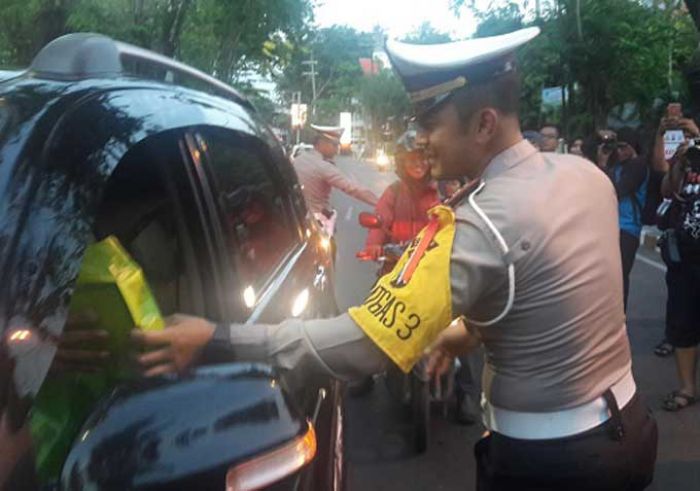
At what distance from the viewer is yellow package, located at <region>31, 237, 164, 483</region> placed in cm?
154

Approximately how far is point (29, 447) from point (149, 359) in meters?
0.32

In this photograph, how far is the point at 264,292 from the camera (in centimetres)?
251

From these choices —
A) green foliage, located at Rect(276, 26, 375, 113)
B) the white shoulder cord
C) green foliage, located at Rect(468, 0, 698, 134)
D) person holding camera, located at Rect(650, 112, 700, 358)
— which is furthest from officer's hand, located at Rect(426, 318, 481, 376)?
green foliage, located at Rect(276, 26, 375, 113)

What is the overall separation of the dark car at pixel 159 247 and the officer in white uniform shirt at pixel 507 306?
18 centimetres

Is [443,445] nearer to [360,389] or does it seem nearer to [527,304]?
[360,389]

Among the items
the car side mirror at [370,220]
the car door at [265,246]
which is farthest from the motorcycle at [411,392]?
the car door at [265,246]

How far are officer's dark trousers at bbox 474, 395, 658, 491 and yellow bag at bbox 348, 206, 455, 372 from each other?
0.33 meters

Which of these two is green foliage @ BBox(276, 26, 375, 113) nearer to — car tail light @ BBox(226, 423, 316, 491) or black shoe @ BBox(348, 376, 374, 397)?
black shoe @ BBox(348, 376, 374, 397)

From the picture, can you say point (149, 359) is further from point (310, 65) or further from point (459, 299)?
point (310, 65)

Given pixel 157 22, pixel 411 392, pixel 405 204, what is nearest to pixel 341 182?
pixel 405 204

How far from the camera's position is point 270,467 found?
4.57 feet

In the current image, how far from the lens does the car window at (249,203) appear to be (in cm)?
241

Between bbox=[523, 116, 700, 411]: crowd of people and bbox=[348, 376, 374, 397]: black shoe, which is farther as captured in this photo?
bbox=[348, 376, 374, 397]: black shoe

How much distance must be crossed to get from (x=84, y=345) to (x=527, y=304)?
0.86m
